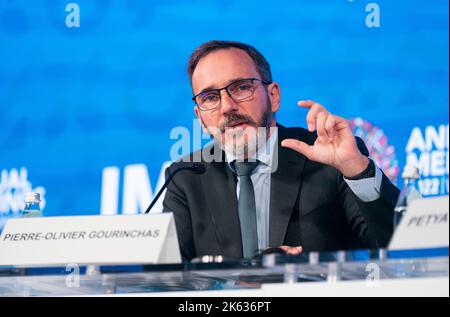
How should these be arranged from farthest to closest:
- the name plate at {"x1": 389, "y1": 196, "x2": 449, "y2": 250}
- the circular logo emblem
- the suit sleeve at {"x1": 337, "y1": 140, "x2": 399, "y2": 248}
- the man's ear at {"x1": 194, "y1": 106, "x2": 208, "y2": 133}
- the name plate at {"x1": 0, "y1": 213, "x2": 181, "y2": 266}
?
the man's ear at {"x1": 194, "y1": 106, "x2": 208, "y2": 133}
the circular logo emblem
the suit sleeve at {"x1": 337, "y1": 140, "x2": 399, "y2": 248}
the name plate at {"x1": 0, "y1": 213, "x2": 181, "y2": 266}
the name plate at {"x1": 389, "y1": 196, "x2": 449, "y2": 250}

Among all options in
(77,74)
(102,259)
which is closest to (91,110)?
(77,74)

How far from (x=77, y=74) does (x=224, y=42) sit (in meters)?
0.84

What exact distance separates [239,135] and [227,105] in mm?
143

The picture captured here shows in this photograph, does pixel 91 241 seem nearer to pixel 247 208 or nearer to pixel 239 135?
pixel 247 208

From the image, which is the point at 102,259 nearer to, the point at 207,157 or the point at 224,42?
the point at 207,157

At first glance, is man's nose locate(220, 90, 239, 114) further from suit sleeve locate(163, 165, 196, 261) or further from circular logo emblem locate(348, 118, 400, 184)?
circular logo emblem locate(348, 118, 400, 184)

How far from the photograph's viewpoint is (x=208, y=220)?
3297 mm

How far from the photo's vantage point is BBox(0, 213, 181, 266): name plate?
7.34 ft

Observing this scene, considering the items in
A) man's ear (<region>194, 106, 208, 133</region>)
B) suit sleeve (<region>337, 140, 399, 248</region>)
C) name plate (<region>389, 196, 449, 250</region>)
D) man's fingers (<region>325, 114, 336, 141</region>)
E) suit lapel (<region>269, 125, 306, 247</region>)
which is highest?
man's ear (<region>194, 106, 208, 133</region>)

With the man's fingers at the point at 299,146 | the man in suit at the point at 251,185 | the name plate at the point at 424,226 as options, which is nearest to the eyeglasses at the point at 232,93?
the man in suit at the point at 251,185

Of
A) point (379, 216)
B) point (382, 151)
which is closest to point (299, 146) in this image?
point (379, 216)

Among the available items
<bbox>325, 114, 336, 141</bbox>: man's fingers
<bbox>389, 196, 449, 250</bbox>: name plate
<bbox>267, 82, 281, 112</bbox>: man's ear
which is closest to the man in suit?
<bbox>267, 82, 281, 112</bbox>: man's ear

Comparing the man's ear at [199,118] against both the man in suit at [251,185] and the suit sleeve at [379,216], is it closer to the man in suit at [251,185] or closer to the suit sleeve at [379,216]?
the man in suit at [251,185]

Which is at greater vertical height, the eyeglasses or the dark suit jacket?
the eyeglasses
